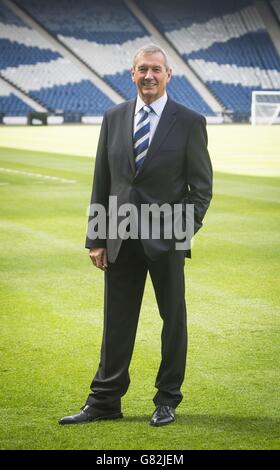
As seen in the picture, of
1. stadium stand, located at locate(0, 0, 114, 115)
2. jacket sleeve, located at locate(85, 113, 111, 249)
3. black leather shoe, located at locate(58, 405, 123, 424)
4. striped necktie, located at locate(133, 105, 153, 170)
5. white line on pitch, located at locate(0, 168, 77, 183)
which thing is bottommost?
black leather shoe, located at locate(58, 405, 123, 424)

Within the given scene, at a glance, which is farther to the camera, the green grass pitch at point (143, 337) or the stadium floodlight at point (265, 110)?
the stadium floodlight at point (265, 110)

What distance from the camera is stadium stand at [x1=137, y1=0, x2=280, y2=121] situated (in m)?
66.4

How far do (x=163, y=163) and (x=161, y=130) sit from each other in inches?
7.1

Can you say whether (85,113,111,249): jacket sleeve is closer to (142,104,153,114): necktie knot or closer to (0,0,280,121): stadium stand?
(142,104,153,114): necktie knot

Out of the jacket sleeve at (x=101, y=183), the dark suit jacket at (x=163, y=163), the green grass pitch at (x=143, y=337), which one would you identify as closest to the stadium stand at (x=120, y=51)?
the green grass pitch at (x=143, y=337)

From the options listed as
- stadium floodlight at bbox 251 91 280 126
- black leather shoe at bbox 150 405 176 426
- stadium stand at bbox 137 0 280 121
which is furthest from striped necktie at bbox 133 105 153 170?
stadium stand at bbox 137 0 280 121

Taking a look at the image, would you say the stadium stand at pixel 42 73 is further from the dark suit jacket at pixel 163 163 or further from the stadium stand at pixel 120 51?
the dark suit jacket at pixel 163 163

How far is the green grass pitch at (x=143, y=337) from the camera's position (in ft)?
16.9

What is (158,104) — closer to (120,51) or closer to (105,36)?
(120,51)

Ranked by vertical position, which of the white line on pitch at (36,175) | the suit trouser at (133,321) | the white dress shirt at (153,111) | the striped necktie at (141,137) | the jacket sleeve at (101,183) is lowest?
the suit trouser at (133,321)

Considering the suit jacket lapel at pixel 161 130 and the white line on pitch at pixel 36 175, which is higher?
the white line on pitch at pixel 36 175

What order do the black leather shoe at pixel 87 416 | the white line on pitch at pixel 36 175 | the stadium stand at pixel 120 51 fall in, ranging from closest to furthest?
the black leather shoe at pixel 87 416 → the white line on pitch at pixel 36 175 → the stadium stand at pixel 120 51

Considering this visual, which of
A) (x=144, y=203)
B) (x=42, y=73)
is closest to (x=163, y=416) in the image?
(x=144, y=203)
